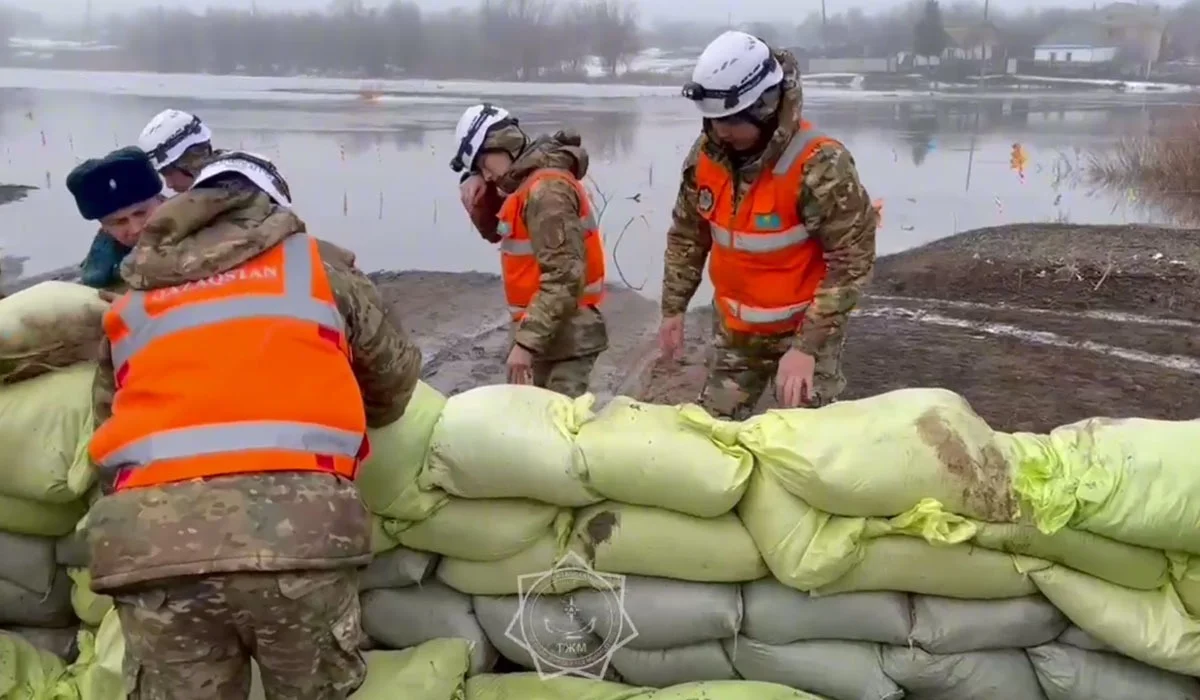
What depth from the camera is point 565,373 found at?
3.10 metres

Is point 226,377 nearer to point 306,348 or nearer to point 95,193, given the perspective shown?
point 306,348

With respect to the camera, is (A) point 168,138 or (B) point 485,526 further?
(A) point 168,138

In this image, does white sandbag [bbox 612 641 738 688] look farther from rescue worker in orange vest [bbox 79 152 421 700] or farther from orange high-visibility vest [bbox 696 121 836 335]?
orange high-visibility vest [bbox 696 121 836 335]

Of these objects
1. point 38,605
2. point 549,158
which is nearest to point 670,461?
point 549,158

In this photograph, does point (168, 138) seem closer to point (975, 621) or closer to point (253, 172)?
point (253, 172)

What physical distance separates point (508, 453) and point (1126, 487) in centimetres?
109

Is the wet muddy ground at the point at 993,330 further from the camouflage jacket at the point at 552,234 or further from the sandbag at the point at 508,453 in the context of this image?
the sandbag at the point at 508,453

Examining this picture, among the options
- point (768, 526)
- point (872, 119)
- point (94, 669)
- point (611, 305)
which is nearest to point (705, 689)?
point (768, 526)

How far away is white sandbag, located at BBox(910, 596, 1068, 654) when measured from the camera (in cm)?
202

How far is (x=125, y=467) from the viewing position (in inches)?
61.8

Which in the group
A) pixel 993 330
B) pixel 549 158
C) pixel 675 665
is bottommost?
pixel 993 330

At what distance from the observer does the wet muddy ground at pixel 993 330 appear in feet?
15.4

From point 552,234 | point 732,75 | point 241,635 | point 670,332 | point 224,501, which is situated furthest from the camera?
point 670,332

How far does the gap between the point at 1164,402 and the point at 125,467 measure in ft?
13.7
